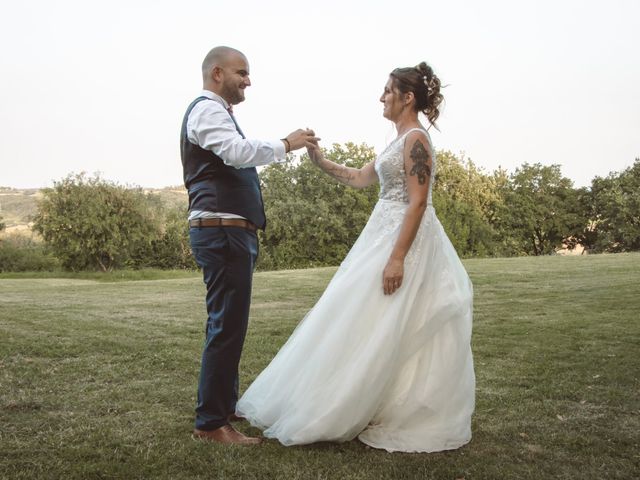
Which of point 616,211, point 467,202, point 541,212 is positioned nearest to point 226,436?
point 467,202

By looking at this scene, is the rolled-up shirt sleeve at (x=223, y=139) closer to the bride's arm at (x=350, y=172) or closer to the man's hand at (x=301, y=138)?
the man's hand at (x=301, y=138)

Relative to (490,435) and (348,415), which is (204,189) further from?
(490,435)

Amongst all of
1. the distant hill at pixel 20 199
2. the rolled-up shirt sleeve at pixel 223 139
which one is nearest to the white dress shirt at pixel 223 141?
the rolled-up shirt sleeve at pixel 223 139

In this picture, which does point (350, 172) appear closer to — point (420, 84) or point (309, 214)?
point (420, 84)

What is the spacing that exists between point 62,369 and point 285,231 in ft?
143

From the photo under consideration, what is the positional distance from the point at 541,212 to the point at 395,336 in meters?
54.7

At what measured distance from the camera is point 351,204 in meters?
51.7

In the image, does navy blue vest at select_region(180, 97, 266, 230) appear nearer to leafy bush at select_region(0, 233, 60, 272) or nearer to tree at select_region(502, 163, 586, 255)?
leafy bush at select_region(0, 233, 60, 272)

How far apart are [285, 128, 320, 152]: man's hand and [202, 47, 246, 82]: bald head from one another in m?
0.68

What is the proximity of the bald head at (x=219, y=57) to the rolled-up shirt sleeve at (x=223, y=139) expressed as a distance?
13.3 inches

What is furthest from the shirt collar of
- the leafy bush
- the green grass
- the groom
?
the leafy bush

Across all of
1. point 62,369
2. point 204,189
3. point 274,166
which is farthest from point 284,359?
point 274,166

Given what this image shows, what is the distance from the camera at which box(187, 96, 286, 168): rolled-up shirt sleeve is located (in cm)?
376

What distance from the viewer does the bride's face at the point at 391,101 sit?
434 cm
